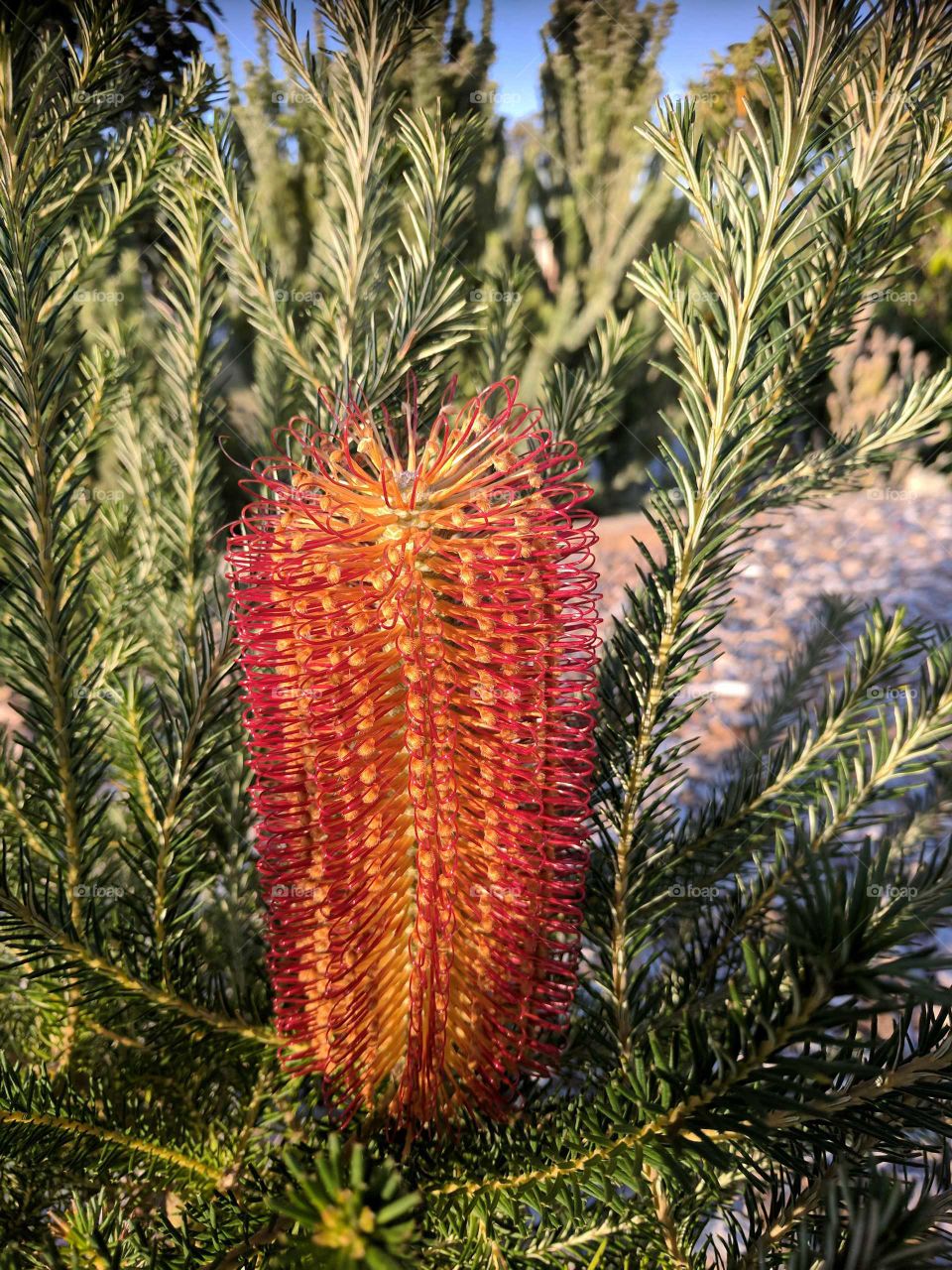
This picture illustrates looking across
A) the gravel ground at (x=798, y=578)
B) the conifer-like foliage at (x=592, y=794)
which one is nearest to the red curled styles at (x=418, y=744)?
the conifer-like foliage at (x=592, y=794)

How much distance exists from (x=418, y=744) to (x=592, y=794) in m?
0.19

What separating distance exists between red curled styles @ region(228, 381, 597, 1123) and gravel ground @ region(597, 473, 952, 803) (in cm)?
151

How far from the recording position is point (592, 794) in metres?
0.61

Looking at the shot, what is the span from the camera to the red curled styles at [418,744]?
47cm

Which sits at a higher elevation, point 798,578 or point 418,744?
point 418,744

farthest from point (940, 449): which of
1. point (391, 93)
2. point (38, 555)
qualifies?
point (38, 555)

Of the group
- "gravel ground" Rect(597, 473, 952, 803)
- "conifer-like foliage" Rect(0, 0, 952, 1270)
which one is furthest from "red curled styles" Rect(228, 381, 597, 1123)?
"gravel ground" Rect(597, 473, 952, 803)

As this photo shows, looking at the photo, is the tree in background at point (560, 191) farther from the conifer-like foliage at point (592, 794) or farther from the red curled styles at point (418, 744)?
the red curled styles at point (418, 744)

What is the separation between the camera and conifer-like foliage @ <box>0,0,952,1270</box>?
1.24ft

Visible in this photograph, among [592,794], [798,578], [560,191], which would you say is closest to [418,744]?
[592,794]

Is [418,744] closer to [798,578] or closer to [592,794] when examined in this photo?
[592,794]

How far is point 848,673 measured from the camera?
75cm

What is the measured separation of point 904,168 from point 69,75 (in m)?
0.53

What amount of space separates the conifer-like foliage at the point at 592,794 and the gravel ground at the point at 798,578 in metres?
1.42
